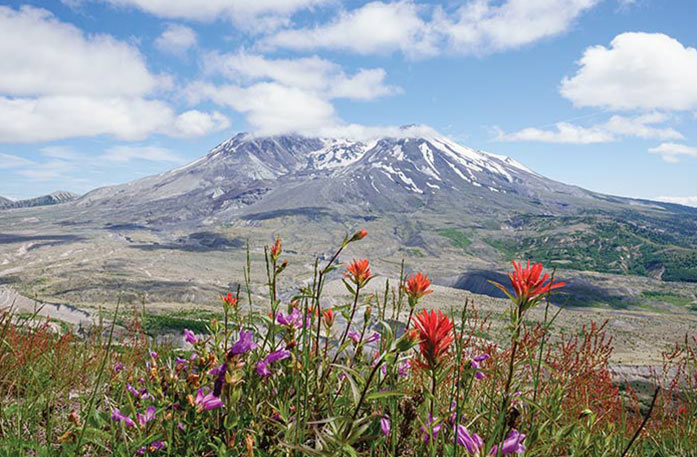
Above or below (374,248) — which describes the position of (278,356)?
above

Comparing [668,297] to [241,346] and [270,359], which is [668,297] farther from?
[241,346]

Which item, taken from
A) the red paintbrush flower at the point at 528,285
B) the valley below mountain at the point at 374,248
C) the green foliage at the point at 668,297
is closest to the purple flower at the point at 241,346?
the red paintbrush flower at the point at 528,285

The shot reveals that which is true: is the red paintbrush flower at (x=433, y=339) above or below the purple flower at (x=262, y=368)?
above

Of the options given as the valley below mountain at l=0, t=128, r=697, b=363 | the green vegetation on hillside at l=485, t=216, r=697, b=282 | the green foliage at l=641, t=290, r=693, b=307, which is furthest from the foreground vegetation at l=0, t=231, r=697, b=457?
the green vegetation on hillside at l=485, t=216, r=697, b=282

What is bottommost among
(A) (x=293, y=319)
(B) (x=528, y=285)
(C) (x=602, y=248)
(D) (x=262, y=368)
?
(C) (x=602, y=248)

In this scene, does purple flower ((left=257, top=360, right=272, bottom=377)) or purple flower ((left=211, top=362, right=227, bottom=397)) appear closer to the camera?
purple flower ((left=211, top=362, right=227, bottom=397))

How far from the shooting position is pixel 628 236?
410 ft

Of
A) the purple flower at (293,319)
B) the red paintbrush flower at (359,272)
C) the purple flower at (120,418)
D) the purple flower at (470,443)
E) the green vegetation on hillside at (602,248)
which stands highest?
the red paintbrush flower at (359,272)

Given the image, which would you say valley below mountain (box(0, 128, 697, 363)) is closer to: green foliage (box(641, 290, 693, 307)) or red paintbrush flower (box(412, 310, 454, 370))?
green foliage (box(641, 290, 693, 307))

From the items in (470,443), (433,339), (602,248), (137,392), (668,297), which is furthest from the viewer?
(602,248)

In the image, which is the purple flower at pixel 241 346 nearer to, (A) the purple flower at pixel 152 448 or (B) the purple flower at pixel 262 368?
(B) the purple flower at pixel 262 368

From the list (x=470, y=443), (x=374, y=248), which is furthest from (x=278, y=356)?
(x=374, y=248)

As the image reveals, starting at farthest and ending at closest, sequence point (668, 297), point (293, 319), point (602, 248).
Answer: point (602, 248)
point (668, 297)
point (293, 319)

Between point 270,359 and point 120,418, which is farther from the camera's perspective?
point 270,359
